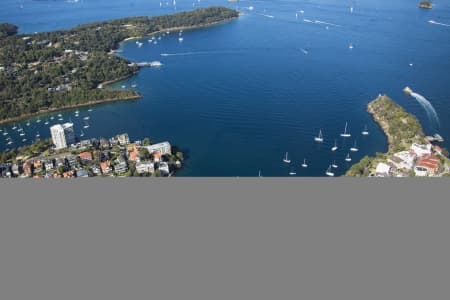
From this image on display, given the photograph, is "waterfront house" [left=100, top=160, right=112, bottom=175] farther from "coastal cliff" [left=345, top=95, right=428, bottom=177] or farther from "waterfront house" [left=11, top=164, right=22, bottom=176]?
"coastal cliff" [left=345, top=95, right=428, bottom=177]

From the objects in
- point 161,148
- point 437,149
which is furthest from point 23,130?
point 437,149

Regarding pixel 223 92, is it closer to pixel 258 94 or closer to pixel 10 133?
pixel 258 94

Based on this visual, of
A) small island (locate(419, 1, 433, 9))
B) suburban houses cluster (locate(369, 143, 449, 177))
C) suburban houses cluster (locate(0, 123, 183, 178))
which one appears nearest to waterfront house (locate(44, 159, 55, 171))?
suburban houses cluster (locate(0, 123, 183, 178))

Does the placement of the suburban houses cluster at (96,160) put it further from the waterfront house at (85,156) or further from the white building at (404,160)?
the white building at (404,160)

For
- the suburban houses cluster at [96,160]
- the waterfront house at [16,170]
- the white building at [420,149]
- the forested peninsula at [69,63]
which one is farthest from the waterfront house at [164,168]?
the white building at [420,149]

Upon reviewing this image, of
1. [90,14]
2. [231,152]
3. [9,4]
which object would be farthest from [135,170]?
[9,4]

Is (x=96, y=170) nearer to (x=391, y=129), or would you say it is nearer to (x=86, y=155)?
(x=86, y=155)
